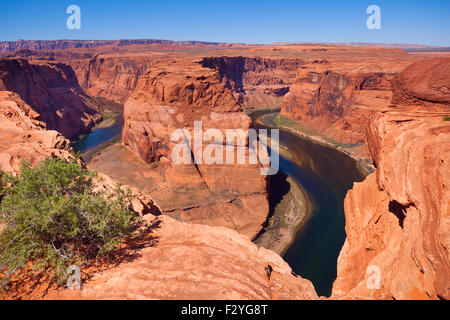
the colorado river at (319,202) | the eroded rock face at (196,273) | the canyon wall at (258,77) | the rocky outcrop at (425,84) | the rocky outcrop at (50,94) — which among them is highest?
the canyon wall at (258,77)

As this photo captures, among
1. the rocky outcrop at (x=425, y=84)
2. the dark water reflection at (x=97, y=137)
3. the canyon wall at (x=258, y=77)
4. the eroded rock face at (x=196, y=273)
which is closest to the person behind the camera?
the eroded rock face at (x=196, y=273)

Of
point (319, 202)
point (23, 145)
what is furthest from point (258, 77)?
point (23, 145)

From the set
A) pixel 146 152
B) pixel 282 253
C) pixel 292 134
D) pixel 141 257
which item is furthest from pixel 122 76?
pixel 141 257

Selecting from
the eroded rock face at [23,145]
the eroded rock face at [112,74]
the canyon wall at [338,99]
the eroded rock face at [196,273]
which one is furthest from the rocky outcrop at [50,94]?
the canyon wall at [338,99]

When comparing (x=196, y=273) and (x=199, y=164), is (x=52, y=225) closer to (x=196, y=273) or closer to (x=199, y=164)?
(x=196, y=273)

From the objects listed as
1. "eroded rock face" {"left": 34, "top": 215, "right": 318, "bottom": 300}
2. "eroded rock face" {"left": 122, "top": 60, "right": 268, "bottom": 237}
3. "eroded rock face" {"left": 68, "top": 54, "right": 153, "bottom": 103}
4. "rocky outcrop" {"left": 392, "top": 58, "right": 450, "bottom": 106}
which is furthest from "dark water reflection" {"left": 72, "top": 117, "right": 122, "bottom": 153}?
"rocky outcrop" {"left": 392, "top": 58, "right": 450, "bottom": 106}

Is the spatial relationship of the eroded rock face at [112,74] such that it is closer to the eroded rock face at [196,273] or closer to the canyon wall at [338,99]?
the canyon wall at [338,99]

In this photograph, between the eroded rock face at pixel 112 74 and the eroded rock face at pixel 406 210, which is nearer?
the eroded rock face at pixel 406 210

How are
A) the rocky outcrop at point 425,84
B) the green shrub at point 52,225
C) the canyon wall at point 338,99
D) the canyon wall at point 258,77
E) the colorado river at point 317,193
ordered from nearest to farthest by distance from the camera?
the green shrub at point 52,225, the rocky outcrop at point 425,84, the colorado river at point 317,193, the canyon wall at point 338,99, the canyon wall at point 258,77
